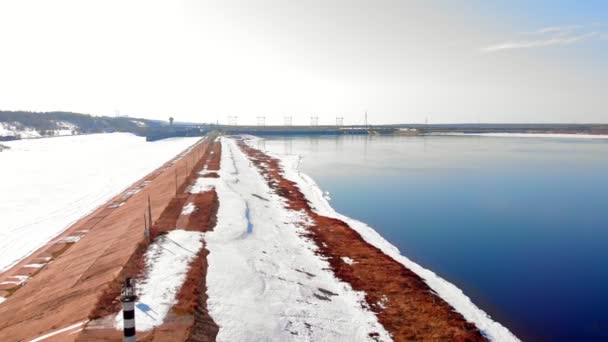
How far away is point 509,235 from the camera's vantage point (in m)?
19.3

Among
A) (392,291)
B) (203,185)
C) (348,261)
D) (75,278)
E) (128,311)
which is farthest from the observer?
(203,185)

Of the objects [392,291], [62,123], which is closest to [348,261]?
[392,291]

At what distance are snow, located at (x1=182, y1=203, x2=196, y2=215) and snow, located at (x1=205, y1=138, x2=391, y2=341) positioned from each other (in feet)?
5.01

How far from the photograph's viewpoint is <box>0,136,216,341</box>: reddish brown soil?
9453 millimetres

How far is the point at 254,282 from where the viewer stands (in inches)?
472

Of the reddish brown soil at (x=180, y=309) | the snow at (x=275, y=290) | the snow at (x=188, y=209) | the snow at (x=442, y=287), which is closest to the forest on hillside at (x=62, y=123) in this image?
the snow at (x=188, y=209)

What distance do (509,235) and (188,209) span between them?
51.2ft

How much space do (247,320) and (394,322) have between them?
375cm

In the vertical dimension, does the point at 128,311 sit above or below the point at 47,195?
above

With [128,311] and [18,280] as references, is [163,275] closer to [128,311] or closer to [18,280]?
[128,311]

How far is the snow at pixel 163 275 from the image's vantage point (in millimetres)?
8836

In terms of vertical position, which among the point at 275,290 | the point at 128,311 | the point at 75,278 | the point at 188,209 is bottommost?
the point at 75,278

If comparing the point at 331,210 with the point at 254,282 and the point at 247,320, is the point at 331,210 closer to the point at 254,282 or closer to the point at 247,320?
the point at 254,282

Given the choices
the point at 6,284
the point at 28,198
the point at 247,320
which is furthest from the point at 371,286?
the point at 28,198
